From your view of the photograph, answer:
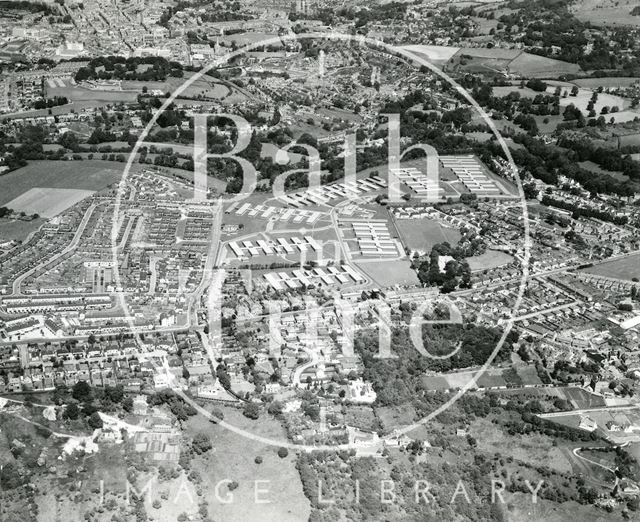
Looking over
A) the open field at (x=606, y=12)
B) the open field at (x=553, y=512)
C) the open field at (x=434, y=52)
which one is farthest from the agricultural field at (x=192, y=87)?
the open field at (x=606, y=12)

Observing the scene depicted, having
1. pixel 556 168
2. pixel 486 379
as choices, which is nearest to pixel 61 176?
pixel 486 379

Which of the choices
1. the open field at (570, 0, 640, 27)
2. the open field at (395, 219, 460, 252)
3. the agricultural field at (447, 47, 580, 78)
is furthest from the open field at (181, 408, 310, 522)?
the open field at (570, 0, 640, 27)

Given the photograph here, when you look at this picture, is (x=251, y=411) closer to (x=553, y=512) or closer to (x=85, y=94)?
(x=553, y=512)

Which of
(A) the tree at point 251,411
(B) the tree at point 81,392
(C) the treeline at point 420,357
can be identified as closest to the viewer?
(A) the tree at point 251,411

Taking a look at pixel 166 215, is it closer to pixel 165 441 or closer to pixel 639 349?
pixel 165 441

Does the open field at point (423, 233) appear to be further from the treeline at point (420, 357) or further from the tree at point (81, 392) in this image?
the tree at point (81, 392)

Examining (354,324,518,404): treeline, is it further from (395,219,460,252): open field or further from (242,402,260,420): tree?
(395,219,460,252): open field
